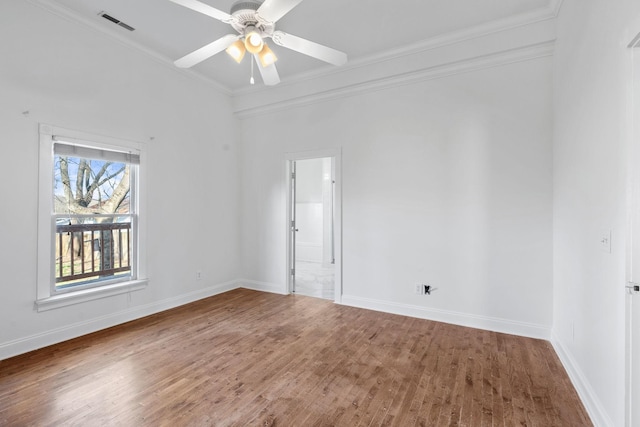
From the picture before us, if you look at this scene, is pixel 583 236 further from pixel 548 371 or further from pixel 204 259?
pixel 204 259

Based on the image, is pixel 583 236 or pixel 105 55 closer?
pixel 583 236

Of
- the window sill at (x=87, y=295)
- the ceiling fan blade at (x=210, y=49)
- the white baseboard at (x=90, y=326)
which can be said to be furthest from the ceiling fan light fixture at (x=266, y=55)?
the white baseboard at (x=90, y=326)

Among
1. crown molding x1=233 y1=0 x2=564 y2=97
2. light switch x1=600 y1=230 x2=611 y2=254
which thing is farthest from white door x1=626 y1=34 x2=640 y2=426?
crown molding x1=233 y1=0 x2=564 y2=97

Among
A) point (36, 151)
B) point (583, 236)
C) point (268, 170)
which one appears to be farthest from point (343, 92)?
point (36, 151)

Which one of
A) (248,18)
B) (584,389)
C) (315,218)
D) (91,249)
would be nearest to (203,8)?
(248,18)

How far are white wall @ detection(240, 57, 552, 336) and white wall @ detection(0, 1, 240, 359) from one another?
1.55 meters

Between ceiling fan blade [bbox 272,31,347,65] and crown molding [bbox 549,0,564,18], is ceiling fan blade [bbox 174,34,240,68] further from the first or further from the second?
crown molding [bbox 549,0,564,18]

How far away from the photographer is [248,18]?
2395 millimetres

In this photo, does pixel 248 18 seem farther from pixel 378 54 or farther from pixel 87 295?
pixel 87 295

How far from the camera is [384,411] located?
2.00 meters

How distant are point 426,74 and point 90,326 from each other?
4.85 m

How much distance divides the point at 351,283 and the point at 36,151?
3.80m

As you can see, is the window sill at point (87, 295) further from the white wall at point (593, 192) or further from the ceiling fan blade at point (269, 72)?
the white wall at point (593, 192)

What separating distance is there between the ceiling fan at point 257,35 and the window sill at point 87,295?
2594 mm
